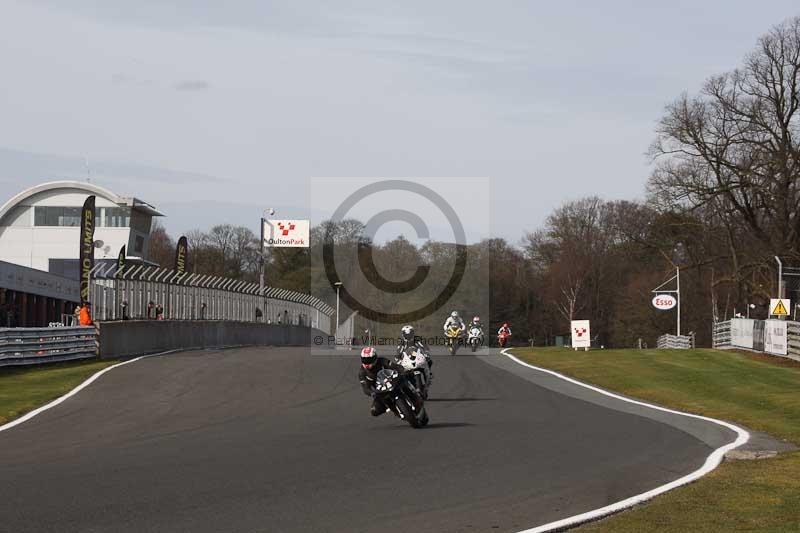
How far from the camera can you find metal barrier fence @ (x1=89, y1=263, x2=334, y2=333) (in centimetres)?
3662

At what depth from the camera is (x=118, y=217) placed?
84.3 meters

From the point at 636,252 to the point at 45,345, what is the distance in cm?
5289

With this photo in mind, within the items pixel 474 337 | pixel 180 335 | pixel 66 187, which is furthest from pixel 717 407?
pixel 66 187

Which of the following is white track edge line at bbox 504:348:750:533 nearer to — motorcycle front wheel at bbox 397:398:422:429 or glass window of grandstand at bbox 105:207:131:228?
motorcycle front wheel at bbox 397:398:422:429

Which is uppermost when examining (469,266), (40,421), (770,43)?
(770,43)

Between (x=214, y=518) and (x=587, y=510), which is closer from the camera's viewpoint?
(x=214, y=518)

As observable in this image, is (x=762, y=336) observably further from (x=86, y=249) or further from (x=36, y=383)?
(x=36, y=383)

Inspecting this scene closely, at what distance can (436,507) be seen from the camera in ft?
30.1

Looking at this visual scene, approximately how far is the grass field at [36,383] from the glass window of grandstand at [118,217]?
55.6m

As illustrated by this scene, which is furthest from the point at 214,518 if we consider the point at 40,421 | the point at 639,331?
the point at 639,331

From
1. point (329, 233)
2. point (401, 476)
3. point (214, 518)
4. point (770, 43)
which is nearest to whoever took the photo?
point (214, 518)

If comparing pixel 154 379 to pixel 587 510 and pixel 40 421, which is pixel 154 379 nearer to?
pixel 40 421

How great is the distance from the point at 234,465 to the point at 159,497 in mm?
2251

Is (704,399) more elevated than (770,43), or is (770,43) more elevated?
(770,43)
